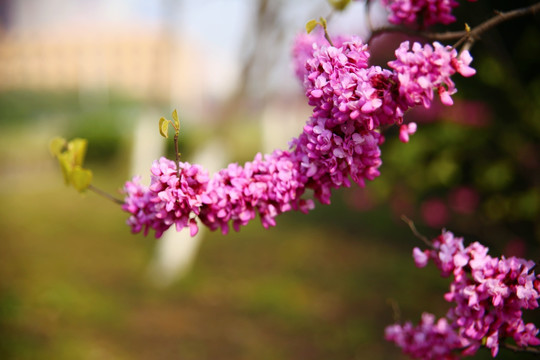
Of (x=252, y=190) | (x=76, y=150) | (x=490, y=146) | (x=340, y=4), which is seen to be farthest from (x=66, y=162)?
(x=490, y=146)

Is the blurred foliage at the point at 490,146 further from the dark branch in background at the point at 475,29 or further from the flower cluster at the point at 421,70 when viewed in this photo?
the flower cluster at the point at 421,70

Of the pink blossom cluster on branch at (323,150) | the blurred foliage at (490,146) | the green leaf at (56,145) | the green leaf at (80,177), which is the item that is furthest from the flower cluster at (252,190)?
the blurred foliage at (490,146)

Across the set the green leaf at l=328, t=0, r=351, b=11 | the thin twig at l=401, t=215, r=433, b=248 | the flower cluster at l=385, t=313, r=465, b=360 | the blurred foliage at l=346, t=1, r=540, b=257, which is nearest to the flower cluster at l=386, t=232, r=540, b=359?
the thin twig at l=401, t=215, r=433, b=248

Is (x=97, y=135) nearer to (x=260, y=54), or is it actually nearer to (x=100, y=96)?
(x=100, y=96)

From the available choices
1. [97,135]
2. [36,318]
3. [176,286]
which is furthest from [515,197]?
[97,135]

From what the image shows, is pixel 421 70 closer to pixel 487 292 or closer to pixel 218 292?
pixel 487 292

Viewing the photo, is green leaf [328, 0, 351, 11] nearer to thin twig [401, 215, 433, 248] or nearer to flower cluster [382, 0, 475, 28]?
flower cluster [382, 0, 475, 28]
